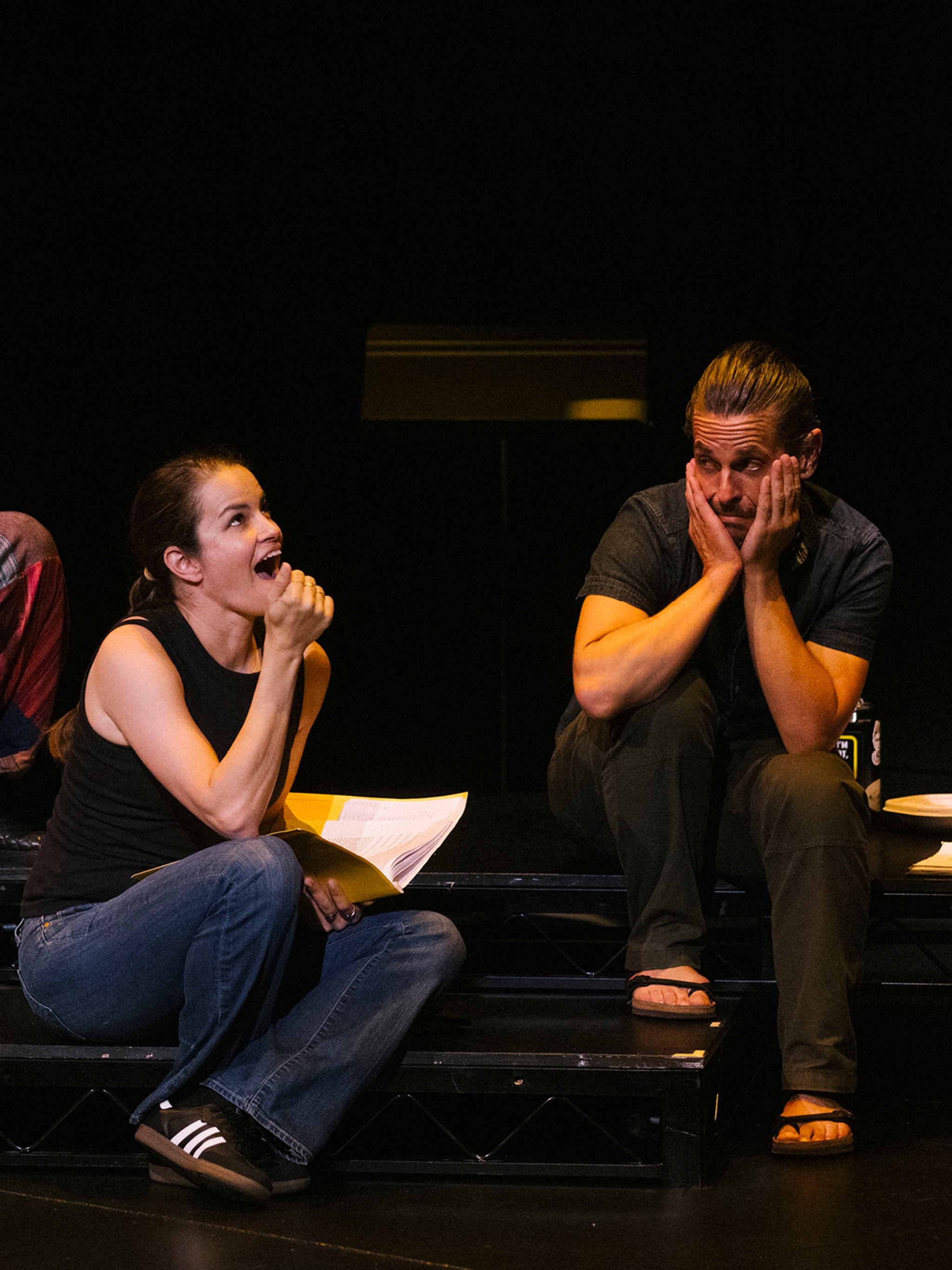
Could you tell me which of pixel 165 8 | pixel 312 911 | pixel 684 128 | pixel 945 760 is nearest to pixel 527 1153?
pixel 312 911

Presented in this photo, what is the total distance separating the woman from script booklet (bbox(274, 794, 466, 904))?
5cm

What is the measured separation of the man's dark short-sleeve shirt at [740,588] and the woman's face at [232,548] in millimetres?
539

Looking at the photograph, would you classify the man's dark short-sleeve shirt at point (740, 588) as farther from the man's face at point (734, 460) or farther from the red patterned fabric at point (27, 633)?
the red patterned fabric at point (27, 633)

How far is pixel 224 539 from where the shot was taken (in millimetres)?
2148

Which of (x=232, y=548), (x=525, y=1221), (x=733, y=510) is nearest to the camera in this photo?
(x=525, y=1221)

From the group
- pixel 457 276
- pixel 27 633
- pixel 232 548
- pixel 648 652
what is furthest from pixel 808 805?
pixel 457 276

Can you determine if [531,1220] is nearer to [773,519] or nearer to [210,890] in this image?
[210,890]

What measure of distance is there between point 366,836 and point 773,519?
2.67ft

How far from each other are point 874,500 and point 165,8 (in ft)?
8.25

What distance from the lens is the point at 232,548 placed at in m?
2.14

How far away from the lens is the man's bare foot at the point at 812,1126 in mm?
1939

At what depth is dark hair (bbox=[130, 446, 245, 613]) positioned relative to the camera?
2.15 metres

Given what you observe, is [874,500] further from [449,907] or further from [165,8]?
[165,8]

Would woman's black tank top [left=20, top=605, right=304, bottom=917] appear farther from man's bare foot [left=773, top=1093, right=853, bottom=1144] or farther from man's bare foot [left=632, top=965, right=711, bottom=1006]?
man's bare foot [left=773, top=1093, right=853, bottom=1144]
